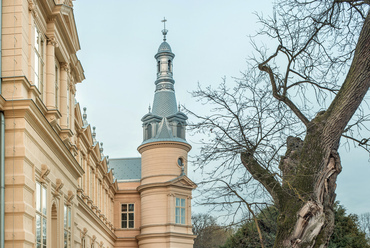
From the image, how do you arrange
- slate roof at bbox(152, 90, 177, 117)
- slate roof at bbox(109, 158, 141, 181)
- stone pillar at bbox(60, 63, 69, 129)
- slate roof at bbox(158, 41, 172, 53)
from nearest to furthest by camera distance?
stone pillar at bbox(60, 63, 69, 129) < slate roof at bbox(152, 90, 177, 117) < slate roof at bbox(109, 158, 141, 181) < slate roof at bbox(158, 41, 172, 53)

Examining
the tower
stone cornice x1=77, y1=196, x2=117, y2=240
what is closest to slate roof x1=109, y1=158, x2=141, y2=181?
the tower

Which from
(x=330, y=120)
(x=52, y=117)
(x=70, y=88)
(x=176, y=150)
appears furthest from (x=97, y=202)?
(x=330, y=120)

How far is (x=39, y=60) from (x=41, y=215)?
13.3ft

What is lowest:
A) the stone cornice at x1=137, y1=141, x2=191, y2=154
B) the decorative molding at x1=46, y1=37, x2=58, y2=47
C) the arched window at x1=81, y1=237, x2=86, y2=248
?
the arched window at x1=81, y1=237, x2=86, y2=248

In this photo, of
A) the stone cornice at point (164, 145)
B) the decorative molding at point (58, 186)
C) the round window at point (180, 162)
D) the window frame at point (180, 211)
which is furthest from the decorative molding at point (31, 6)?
the round window at point (180, 162)

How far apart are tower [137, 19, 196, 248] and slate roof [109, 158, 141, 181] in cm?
251

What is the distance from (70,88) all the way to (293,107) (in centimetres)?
1064

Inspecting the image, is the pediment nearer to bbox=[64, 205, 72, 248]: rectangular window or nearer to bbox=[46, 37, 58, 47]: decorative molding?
bbox=[46, 37, 58, 47]: decorative molding

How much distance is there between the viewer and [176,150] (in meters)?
48.7

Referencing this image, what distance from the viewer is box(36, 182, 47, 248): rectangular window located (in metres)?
14.9

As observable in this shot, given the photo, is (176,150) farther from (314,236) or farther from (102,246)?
(314,236)

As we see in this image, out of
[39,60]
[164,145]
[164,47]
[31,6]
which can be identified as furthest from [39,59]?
[164,47]

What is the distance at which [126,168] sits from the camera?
53094 mm

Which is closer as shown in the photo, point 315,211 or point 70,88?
point 315,211
